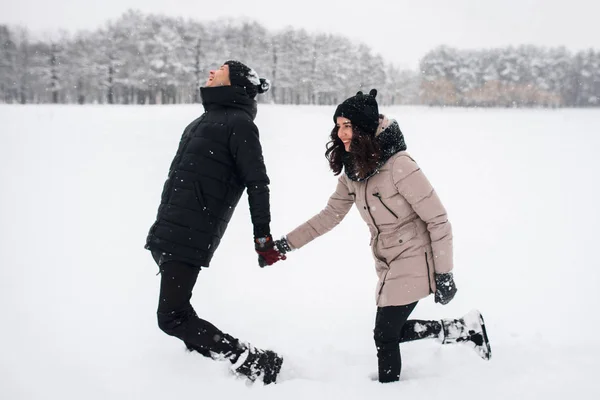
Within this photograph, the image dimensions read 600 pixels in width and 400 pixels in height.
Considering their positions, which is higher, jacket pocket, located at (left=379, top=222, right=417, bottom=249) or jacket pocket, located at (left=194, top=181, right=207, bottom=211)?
jacket pocket, located at (left=194, top=181, right=207, bottom=211)

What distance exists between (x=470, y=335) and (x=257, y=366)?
5.15 ft

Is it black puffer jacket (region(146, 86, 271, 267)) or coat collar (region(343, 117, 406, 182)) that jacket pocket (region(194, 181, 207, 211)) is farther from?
coat collar (region(343, 117, 406, 182))

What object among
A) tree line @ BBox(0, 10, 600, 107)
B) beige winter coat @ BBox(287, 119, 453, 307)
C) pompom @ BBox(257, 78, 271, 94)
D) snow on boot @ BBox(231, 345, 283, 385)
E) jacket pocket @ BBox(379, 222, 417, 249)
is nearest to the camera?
beige winter coat @ BBox(287, 119, 453, 307)

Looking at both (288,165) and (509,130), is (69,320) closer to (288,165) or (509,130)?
(288,165)

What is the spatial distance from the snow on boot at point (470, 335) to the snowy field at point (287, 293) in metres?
0.11

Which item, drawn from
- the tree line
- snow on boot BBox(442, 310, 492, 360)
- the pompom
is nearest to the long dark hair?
the pompom

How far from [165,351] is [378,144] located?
2.23 metres

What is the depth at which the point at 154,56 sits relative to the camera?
36.8m

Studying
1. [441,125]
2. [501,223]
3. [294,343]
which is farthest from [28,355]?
[441,125]

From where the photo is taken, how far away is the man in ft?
9.08

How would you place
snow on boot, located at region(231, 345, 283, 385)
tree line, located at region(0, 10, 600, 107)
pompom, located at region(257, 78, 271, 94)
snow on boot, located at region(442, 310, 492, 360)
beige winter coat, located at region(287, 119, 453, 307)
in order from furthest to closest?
tree line, located at region(0, 10, 600, 107) → snow on boot, located at region(442, 310, 492, 360) → pompom, located at region(257, 78, 271, 94) → snow on boot, located at region(231, 345, 283, 385) → beige winter coat, located at region(287, 119, 453, 307)

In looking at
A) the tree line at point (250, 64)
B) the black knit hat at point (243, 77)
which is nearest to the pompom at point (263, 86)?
the black knit hat at point (243, 77)

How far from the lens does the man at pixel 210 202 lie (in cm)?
277

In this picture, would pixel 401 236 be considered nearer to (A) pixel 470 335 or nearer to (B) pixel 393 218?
(B) pixel 393 218
